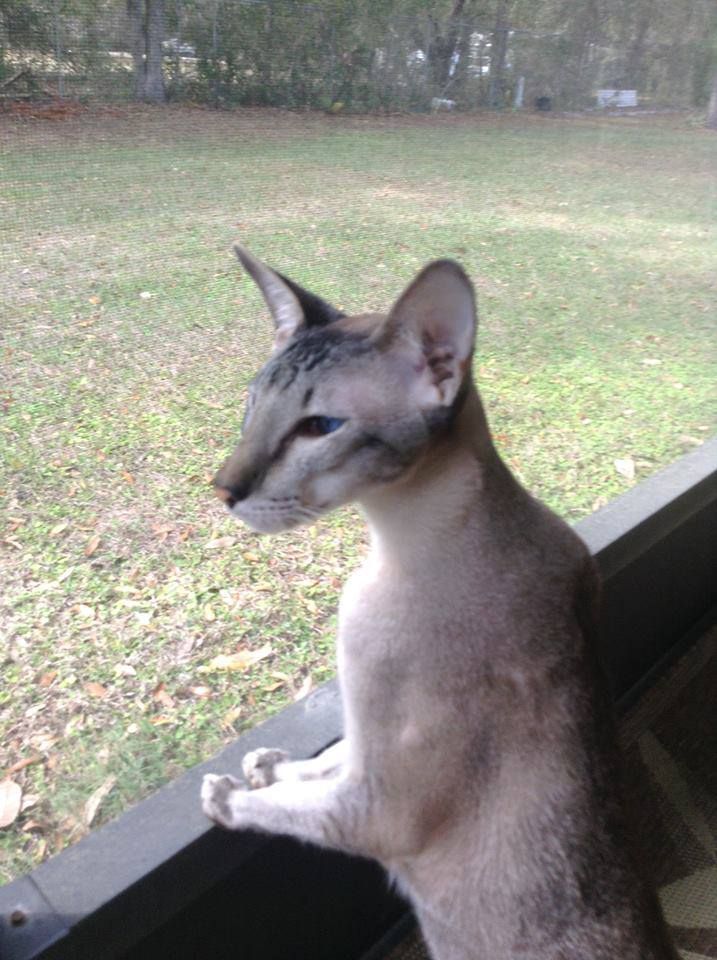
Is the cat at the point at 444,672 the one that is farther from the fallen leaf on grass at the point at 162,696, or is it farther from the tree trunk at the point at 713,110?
the tree trunk at the point at 713,110

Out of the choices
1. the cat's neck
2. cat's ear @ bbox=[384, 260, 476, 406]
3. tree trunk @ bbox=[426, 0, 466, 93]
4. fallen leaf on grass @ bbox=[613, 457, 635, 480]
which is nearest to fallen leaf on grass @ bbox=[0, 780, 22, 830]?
the cat's neck

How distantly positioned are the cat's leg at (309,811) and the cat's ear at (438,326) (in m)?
0.47

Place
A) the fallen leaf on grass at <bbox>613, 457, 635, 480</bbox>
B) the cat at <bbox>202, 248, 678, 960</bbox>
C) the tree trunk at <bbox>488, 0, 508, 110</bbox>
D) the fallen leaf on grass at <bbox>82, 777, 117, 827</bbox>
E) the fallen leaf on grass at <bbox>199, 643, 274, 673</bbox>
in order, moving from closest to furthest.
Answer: the cat at <bbox>202, 248, 678, 960</bbox> → the fallen leaf on grass at <bbox>82, 777, 117, 827</bbox> → the fallen leaf on grass at <bbox>199, 643, 274, 673</bbox> → the tree trunk at <bbox>488, 0, 508, 110</bbox> → the fallen leaf on grass at <bbox>613, 457, 635, 480</bbox>

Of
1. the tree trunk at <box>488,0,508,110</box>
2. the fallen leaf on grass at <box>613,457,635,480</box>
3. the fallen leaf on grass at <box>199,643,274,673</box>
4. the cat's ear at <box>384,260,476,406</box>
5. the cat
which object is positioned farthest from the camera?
the fallen leaf on grass at <box>613,457,635,480</box>

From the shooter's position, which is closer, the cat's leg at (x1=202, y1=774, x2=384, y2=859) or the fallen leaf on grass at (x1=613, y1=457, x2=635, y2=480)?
the cat's leg at (x1=202, y1=774, x2=384, y2=859)

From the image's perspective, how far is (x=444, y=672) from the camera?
921 mm

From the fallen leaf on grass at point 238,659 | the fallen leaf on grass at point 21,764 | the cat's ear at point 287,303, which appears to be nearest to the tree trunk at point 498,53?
the cat's ear at point 287,303

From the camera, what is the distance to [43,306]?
0.94 m

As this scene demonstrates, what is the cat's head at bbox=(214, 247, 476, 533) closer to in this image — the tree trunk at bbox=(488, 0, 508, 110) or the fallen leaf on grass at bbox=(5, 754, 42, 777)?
the fallen leaf on grass at bbox=(5, 754, 42, 777)

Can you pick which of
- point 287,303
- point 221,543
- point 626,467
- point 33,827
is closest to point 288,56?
point 287,303

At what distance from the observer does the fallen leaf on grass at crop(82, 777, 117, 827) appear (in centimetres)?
100

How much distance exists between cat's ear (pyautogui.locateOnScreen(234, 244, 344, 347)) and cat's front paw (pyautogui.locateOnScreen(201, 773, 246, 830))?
569mm

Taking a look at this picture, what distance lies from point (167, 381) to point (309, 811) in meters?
0.59

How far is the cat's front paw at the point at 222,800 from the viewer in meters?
1.03
